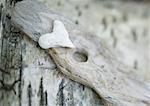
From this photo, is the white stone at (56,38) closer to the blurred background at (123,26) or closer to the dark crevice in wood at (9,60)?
the dark crevice in wood at (9,60)

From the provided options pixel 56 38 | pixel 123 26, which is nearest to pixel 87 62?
pixel 56 38

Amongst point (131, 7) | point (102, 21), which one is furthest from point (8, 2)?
point (131, 7)

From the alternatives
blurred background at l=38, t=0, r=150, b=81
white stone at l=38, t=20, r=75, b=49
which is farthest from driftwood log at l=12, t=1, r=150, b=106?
blurred background at l=38, t=0, r=150, b=81

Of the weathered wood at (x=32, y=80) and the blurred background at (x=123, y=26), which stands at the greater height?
the blurred background at (x=123, y=26)

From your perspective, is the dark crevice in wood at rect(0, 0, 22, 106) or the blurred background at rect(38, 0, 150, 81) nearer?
the dark crevice in wood at rect(0, 0, 22, 106)

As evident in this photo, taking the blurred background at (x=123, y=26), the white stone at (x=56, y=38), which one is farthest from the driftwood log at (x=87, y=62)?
the blurred background at (x=123, y=26)

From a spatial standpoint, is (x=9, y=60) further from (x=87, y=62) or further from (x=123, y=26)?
(x=123, y=26)

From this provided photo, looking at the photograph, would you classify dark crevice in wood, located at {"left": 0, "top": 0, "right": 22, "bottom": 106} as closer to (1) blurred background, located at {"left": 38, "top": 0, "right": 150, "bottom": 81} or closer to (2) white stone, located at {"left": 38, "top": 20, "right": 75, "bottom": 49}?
(2) white stone, located at {"left": 38, "top": 20, "right": 75, "bottom": 49}
